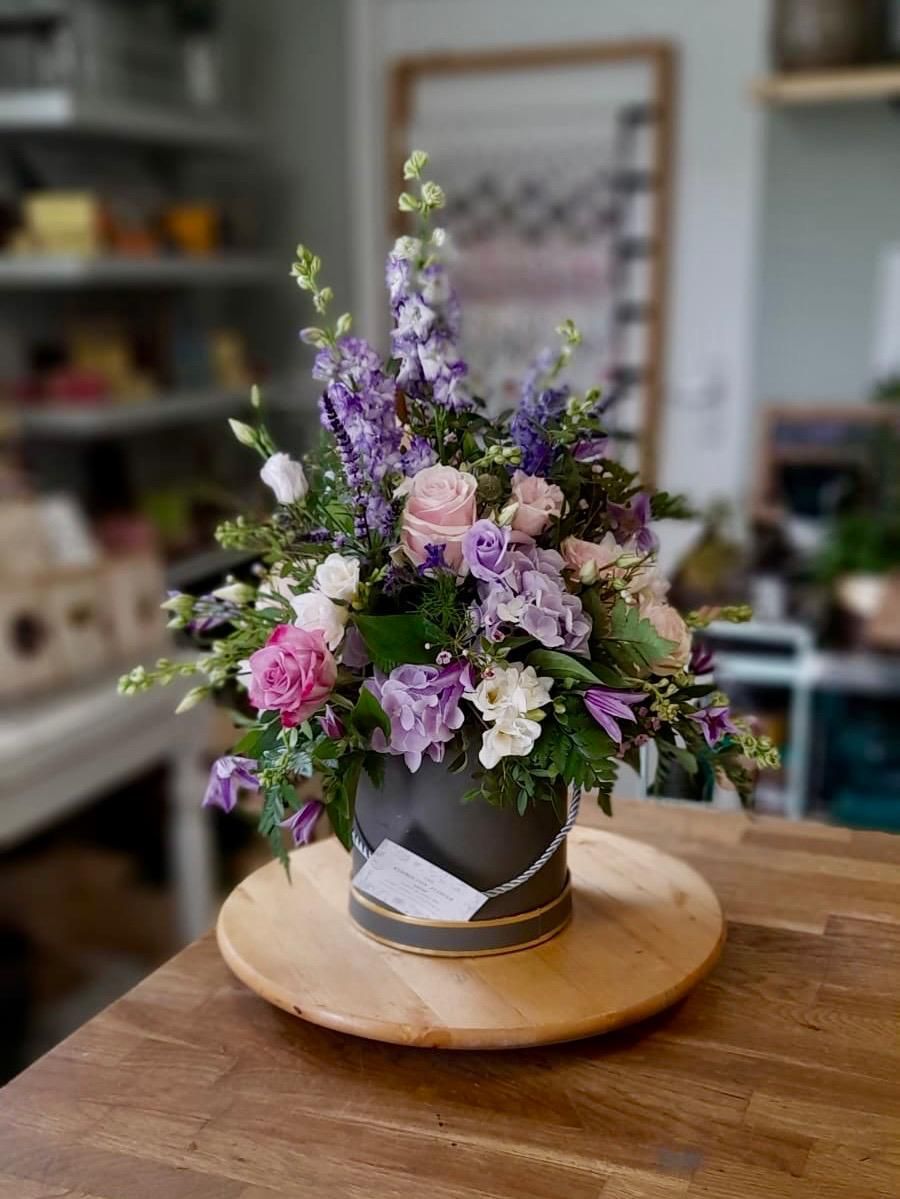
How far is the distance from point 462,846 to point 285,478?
29cm

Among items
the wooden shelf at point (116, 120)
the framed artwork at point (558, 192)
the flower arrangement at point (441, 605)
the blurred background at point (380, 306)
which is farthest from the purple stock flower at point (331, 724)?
the framed artwork at point (558, 192)

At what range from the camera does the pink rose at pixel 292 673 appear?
2.71 ft

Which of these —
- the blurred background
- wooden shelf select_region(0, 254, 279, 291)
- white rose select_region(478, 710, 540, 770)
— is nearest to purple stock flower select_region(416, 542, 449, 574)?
white rose select_region(478, 710, 540, 770)

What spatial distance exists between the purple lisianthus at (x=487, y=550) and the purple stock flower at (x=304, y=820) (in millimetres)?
219

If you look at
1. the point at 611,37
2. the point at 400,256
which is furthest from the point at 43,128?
the point at 400,256

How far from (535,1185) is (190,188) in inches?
132

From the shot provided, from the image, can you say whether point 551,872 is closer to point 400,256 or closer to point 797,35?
point 400,256

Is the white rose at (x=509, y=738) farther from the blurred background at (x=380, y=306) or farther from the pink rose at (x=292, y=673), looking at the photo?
the blurred background at (x=380, y=306)

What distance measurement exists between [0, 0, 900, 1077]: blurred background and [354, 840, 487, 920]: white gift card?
134 centimetres

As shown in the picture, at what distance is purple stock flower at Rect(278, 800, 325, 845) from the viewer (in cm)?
94

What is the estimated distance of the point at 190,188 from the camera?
12.0ft

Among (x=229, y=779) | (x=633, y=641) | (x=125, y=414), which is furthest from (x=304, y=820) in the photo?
(x=125, y=414)

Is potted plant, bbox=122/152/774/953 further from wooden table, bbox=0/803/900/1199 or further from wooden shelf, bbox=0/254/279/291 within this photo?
wooden shelf, bbox=0/254/279/291

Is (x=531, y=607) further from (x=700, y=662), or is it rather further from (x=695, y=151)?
(x=695, y=151)
